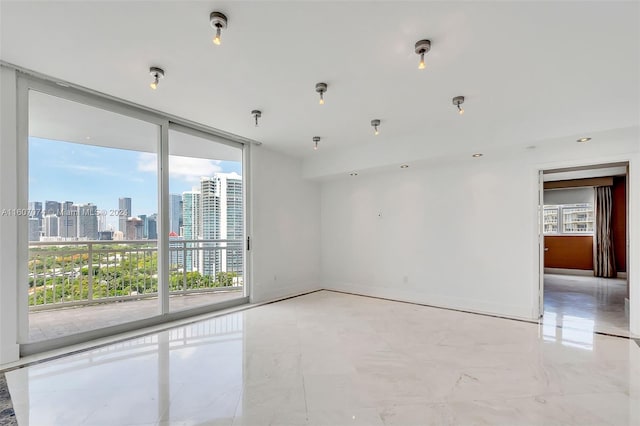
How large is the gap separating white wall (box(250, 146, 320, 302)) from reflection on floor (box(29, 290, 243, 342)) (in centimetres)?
68

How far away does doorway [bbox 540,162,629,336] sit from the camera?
20.1 ft

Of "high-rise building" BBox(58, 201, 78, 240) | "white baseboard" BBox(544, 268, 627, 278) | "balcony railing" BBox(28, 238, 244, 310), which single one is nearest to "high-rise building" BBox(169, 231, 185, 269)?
"balcony railing" BBox(28, 238, 244, 310)

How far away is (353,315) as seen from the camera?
4.39m

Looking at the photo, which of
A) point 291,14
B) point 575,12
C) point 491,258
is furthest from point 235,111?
point 491,258

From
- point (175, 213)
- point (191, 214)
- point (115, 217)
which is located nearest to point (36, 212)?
point (115, 217)

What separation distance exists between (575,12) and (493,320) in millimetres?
3568

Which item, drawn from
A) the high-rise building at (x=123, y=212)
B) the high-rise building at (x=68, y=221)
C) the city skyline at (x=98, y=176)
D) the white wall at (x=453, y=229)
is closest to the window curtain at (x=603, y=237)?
the white wall at (x=453, y=229)

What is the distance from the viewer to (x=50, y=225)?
128 inches

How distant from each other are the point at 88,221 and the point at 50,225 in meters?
0.35

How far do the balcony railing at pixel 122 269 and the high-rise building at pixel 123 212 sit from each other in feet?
0.99

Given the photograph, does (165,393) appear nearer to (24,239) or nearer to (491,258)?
(24,239)

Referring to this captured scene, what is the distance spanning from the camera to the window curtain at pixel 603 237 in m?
7.70

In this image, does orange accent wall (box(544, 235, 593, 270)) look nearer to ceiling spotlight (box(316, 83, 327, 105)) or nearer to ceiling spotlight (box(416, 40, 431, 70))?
ceiling spotlight (box(416, 40, 431, 70))

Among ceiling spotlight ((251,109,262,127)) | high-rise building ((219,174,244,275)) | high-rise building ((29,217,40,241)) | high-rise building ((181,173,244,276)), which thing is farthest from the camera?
high-rise building ((219,174,244,275))
